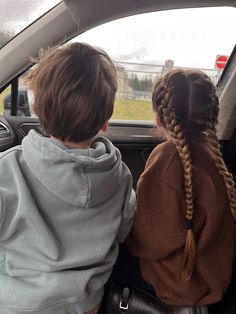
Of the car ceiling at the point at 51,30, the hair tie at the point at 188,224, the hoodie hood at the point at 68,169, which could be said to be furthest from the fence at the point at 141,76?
the hoodie hood at the point at 68,169

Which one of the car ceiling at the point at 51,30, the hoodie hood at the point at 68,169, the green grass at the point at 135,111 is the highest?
the car ceiling at the point at 51,30

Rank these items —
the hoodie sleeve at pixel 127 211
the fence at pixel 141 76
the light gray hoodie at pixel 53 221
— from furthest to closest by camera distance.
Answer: the fence at pixel 141 76 < the hoodie sleeve at pixel 127 211 < the light gray hoodie at pixel 53 221

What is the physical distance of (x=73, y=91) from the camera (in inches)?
39.2

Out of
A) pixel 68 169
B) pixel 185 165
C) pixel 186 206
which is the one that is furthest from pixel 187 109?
pixel 68 169

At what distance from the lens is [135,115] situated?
8.13ft

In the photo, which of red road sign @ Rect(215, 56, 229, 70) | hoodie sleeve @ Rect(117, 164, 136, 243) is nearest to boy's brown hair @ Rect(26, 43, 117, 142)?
hoodie sleeve @ Rect(117, 164, 136, 243)

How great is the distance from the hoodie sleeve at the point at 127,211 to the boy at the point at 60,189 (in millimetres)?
104

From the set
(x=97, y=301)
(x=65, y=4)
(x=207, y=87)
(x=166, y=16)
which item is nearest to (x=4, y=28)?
(x=65, y=4)

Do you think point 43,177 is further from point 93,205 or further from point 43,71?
point 43,71

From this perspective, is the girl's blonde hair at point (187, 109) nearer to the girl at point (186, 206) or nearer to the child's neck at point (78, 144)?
the girl at point (186, 206)

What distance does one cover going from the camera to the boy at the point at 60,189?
973 millimetres

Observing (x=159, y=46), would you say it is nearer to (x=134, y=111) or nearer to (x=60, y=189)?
(x=134, y=111)

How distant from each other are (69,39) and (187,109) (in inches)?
27.6

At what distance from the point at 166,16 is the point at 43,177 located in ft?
4.74
